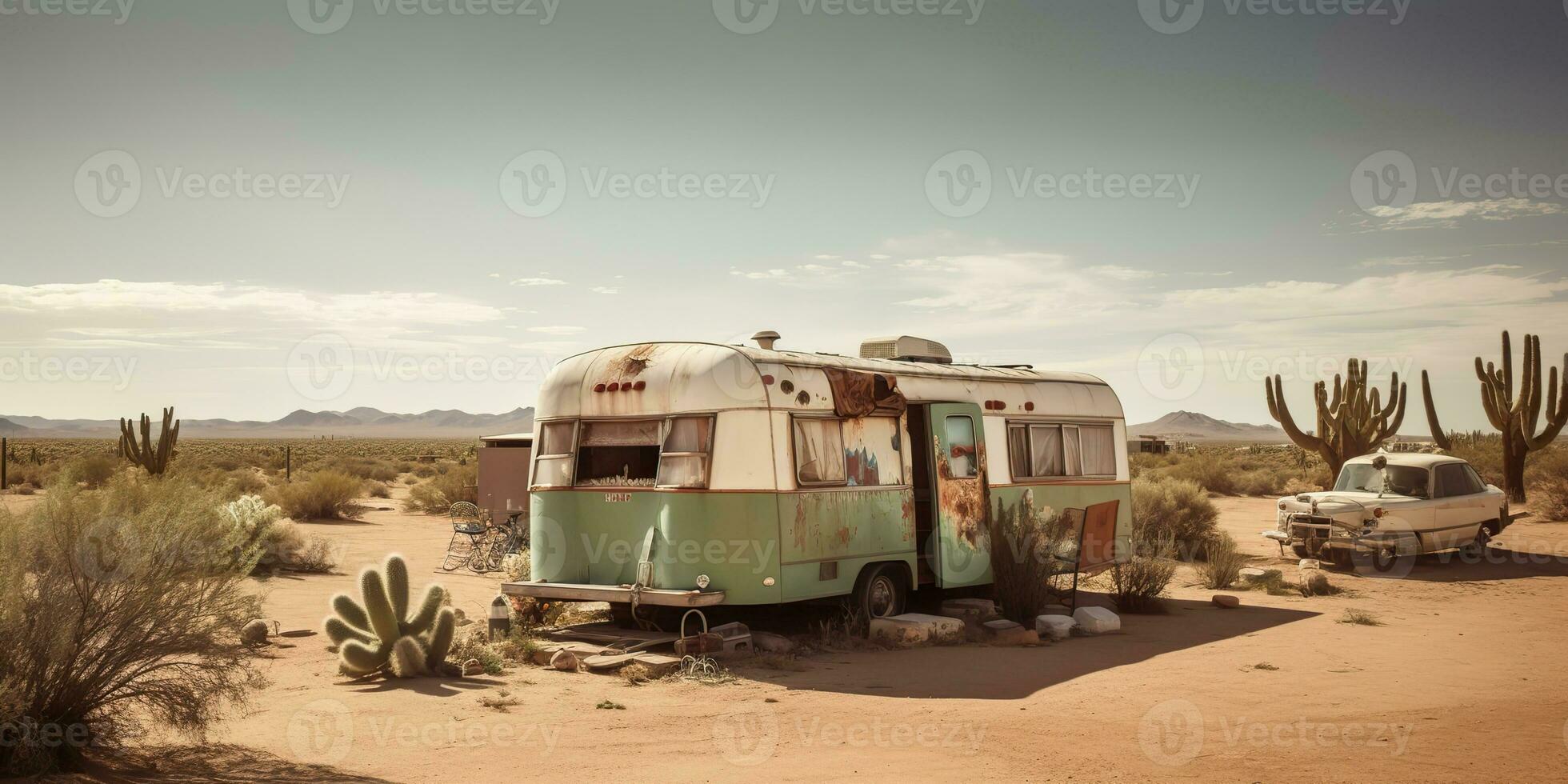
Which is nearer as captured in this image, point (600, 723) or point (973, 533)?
point (600, 723)

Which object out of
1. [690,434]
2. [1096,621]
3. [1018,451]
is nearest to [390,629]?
[690,434]

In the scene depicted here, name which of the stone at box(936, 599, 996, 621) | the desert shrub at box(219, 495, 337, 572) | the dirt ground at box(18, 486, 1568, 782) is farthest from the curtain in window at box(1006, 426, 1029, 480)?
the desert shrub at box(219, 495, 337, 572)

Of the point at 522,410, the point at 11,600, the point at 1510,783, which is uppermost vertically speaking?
the point at 522,410

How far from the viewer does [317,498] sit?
27469mm

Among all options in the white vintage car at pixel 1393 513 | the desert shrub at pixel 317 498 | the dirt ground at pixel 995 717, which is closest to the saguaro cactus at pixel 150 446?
the desert shrub at pixel 317 498

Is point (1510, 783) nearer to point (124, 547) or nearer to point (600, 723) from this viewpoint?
point (600, 723)

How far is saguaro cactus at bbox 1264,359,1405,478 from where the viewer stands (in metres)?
25.8

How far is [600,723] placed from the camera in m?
8.13

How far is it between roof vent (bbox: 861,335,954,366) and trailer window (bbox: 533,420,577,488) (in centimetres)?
394

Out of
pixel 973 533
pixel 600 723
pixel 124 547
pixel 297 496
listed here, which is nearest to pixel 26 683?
pixel 124 547

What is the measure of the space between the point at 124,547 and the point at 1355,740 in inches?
307

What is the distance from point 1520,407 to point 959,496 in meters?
19.6

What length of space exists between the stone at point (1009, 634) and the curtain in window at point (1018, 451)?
7.19ft

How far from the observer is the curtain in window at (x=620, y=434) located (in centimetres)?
1102
